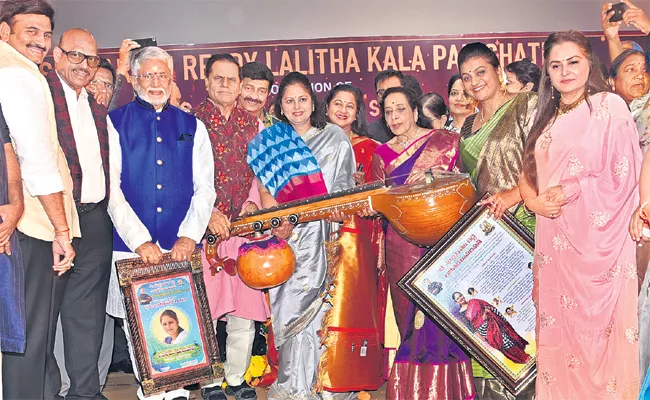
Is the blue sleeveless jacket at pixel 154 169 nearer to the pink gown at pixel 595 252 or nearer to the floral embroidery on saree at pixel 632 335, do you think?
the pink gown at pixel 595 252

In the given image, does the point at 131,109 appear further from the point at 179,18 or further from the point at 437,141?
the point at 179,18

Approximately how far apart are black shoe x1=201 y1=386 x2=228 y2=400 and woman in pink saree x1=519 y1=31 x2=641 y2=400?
1.68 meters

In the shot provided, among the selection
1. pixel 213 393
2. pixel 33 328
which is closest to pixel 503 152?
pixel 213 393

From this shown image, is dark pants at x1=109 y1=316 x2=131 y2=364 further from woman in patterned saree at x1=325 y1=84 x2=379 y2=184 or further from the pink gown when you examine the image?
the pink gown

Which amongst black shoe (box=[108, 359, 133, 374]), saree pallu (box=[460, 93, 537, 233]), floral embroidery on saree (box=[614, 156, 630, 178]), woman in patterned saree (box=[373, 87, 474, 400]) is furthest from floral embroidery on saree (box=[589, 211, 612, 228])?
black shoe (box=[108, 359, 133, 374])

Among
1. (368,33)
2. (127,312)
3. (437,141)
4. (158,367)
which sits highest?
(368,33)

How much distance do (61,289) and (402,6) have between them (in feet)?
15.9

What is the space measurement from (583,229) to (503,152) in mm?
800

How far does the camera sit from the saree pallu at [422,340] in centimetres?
411

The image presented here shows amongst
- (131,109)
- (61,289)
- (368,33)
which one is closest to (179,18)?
(368,33)

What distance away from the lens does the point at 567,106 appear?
11.3ft

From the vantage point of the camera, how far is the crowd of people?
328 centimetres

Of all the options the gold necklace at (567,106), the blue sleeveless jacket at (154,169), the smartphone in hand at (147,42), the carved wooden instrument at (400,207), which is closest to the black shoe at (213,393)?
the carved wooden instrument at (400,207)

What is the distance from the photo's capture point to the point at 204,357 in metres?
3.89
